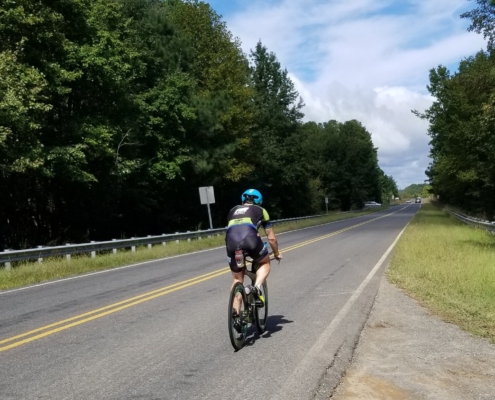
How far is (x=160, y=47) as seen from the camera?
3578 centimetres

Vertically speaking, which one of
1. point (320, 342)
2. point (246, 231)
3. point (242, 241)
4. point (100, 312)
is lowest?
point (320, 342)

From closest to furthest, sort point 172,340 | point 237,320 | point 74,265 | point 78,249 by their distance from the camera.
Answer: point 237,320 < point 172,340 < point 74,265 < point 78,249

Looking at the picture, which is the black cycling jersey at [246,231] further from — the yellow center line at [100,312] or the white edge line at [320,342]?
the yellow center line at [100,312]

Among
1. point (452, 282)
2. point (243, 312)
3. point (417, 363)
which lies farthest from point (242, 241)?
point (452, 282)

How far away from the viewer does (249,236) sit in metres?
6.62

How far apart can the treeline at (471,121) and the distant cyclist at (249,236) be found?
1405 cm

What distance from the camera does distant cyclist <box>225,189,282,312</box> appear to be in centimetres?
663

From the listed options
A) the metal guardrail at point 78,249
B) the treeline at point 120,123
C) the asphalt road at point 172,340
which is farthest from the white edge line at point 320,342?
the treeline at point 120,123

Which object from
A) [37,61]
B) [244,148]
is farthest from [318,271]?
[244,148]

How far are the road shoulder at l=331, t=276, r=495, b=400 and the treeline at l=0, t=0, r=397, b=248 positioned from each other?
14.7m

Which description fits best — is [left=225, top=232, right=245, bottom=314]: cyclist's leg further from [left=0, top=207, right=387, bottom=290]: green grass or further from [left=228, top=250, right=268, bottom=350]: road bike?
[left=0, top=207, right=387, bottom=290]: green grass

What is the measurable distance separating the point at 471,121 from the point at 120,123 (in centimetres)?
2601

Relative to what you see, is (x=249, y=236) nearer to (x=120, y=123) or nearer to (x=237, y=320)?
(x=237, y=320)

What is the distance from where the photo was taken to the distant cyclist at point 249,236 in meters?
6.63
